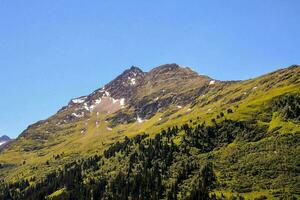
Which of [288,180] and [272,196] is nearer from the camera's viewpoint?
[272,196]

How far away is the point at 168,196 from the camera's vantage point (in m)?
198

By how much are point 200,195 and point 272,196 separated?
102ft

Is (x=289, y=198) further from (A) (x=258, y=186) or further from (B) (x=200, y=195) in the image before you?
(B) (x=200, y=195)

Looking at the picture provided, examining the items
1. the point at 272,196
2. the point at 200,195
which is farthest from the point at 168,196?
the point at 272,196

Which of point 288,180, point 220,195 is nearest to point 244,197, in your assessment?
point 220,195

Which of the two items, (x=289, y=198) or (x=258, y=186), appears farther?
(x=258, y=186)

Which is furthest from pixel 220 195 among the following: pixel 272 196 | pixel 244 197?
pixel 272 196

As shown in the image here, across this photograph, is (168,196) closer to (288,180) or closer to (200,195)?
Answer: (200,195)

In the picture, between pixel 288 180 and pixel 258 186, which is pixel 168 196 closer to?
pixel 258 186

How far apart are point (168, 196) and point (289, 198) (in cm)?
5328

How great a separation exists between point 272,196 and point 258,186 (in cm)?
1363

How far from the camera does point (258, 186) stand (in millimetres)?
199750

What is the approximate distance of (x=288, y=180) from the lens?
651ft

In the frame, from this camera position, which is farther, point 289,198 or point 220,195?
point 220,195
